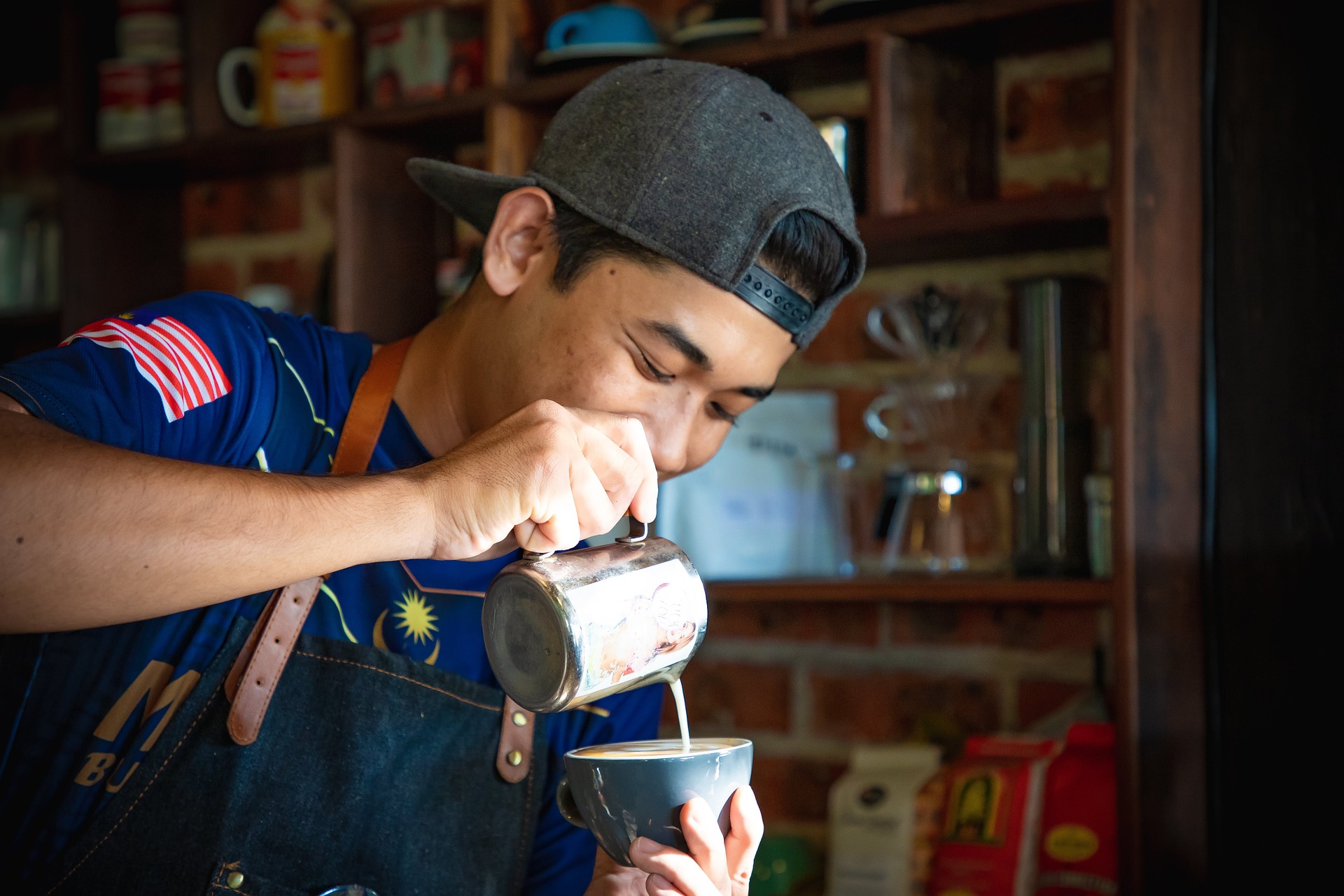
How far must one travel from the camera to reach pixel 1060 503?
158 centimetres

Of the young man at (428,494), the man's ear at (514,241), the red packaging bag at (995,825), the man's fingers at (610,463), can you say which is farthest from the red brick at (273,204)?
the man's fingers at (610,463)

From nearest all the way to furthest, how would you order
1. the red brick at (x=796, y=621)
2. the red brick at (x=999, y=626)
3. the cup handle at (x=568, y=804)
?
the cup handle at (x=568, y=804), the red brick at (x=999, y=626), the red brick at (x=796, y=621)

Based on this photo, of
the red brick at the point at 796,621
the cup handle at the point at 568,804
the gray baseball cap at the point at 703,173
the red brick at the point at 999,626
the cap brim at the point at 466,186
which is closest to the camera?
the cup handle at the point at 568,804

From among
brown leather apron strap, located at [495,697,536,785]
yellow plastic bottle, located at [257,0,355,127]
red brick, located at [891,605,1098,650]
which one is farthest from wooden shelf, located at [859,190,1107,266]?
yellow plastic bottle, located at [257,0,355,127]

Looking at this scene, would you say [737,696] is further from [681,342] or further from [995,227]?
[681,342]

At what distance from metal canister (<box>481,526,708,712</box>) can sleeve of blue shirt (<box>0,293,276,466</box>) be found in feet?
0.91

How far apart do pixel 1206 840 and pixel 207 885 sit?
1.12m

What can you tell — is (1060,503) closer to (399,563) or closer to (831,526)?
(831,526)

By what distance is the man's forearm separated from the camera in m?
0.71

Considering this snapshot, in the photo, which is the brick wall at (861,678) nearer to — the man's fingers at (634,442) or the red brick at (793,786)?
the red brick at (793,786)

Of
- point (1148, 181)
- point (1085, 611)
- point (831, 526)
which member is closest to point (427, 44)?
point (831, 526)

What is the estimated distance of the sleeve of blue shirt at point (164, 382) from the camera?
2.72 ft

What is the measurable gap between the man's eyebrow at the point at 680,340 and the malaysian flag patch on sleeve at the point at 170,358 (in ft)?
1.16

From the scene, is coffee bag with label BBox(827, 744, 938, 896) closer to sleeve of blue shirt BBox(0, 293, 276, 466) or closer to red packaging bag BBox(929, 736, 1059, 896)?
red packaging bag BBox(929, 736, 1059, 896)
